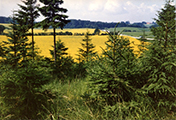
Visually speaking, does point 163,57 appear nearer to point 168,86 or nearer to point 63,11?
point 168,86

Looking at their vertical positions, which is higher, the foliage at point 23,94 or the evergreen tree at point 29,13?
the evergreen tree at point 29,13

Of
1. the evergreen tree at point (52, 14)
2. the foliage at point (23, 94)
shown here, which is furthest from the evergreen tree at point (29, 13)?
the foliage at point (23, 94)

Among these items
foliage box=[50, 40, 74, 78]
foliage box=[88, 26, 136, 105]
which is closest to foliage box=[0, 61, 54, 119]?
foliage box=[88, 26, 136, 105]

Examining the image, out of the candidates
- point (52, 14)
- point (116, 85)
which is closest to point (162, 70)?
point (116, 85)

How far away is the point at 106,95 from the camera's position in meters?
4.76

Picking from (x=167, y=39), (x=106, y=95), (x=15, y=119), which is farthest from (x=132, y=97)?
(x=15, y=119)

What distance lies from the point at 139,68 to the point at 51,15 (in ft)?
46.7

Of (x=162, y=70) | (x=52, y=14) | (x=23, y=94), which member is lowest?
(x=23, y=94)

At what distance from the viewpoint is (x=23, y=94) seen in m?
4.60

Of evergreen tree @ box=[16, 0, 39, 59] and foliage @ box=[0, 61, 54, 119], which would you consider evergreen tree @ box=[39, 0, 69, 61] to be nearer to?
evergreen tree @ box=[16, 0, 39, 59]

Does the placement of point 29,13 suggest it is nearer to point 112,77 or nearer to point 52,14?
point 52,14

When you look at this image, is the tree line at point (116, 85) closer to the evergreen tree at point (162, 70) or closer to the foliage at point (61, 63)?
the evergreen tree at point (162, 70)

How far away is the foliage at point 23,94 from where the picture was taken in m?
4.52

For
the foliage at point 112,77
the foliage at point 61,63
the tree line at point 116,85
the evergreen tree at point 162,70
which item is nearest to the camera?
the tree line at point 116,85
